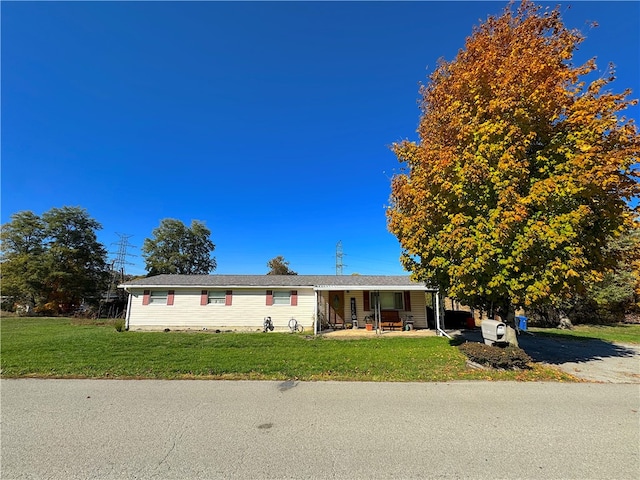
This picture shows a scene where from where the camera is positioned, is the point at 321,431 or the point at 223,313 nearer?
the point at 321,431

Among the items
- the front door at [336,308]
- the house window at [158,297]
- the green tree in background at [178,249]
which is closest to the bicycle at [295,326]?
the front door at [336,308]

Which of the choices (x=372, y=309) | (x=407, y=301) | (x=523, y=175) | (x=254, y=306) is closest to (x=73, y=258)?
(x=254, y=306)

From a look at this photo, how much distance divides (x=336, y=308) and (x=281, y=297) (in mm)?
3386

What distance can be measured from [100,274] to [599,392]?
4198 centimetres

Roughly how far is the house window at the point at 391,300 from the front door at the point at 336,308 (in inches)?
73.2

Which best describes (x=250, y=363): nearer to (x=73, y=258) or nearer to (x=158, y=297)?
(x=158, y=297)

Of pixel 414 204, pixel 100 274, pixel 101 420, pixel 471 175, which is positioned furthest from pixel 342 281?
pixel 100 274

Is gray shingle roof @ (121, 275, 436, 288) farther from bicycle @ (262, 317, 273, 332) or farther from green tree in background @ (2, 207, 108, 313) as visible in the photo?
green tree in background @ (2, 207, 108, 313)

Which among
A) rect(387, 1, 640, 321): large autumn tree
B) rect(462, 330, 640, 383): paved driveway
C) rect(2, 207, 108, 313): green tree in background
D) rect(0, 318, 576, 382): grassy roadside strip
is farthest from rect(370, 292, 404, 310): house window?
rect(2, 207, 108, 313): green tree in background

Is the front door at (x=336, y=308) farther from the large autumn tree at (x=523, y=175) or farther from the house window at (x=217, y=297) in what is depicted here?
the large autumn tree at (x=523, y=175)

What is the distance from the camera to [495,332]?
8.22 metres

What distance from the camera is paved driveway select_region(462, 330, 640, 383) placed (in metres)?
6.98

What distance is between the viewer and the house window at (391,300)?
1731cm

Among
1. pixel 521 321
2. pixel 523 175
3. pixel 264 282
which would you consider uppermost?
pixel 523 175
